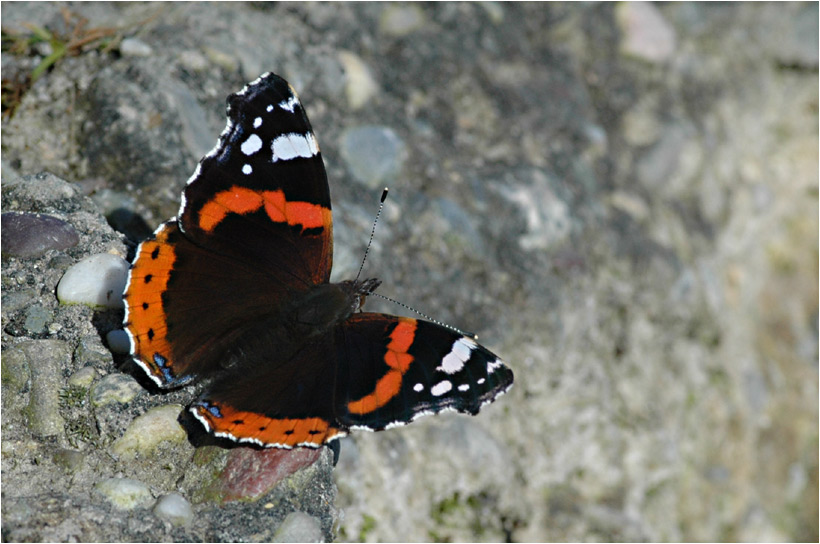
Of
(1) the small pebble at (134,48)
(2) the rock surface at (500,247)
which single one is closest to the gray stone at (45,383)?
(2) the rock surface at (500,247)

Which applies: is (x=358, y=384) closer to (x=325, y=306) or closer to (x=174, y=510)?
(x=325, y=306)

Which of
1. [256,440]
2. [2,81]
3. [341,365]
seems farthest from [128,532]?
[2,81]

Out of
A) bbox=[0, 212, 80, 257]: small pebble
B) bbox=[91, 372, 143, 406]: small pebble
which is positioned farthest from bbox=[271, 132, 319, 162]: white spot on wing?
bbox=[91, 372, 143, 406]: small pebble

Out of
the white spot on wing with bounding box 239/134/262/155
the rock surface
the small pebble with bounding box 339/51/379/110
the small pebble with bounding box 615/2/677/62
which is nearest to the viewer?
the rock surface

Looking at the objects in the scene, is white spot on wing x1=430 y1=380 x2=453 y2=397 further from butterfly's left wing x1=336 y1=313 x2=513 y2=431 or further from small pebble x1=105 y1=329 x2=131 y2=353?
small pebble x1=105 y1=329 x2=131 y2=353

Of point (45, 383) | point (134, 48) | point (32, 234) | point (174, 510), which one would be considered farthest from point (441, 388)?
point (134, 48)

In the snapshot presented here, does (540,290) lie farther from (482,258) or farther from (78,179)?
(78,179)

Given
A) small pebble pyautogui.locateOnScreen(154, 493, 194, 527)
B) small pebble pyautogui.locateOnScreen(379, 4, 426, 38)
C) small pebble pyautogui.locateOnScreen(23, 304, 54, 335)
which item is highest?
small pebble pyautogui.locateOnScreen(379, 4, 426, 38)
